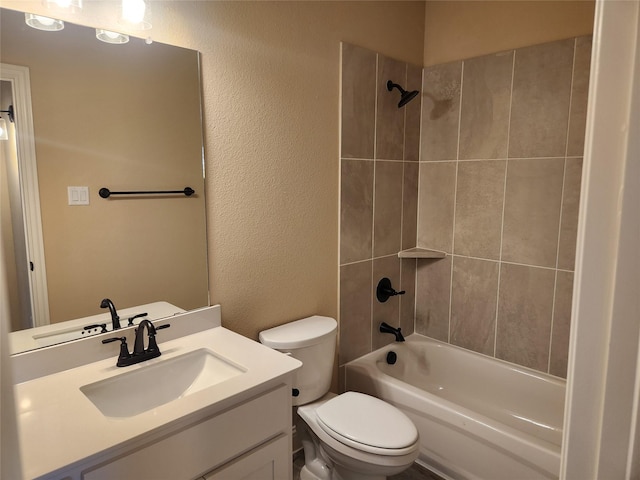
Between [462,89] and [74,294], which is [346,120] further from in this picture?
[74,294]

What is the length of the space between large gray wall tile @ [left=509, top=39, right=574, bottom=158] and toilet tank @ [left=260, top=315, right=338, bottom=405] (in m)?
1.48

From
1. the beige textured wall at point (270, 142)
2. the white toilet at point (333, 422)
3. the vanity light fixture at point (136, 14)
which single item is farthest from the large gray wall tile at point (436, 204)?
the vanity light fixture at point (136, 14)

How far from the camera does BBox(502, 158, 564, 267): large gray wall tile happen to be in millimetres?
2246

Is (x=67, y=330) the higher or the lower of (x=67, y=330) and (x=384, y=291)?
the higher

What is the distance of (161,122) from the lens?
1.60 m

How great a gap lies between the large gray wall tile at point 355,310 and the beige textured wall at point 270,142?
76 mm

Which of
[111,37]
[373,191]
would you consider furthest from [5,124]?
[373,191]

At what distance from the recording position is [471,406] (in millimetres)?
2502

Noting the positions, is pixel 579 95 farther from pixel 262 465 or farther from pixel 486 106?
pixel 262 465

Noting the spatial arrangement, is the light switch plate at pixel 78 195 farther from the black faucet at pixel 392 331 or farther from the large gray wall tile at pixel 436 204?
the large gray wall tile at pixel 436 204

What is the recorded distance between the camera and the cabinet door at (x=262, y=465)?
1240 mm

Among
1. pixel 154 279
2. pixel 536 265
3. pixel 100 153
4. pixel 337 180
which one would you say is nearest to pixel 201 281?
pixel 154 279

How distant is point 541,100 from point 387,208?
1.02 meters

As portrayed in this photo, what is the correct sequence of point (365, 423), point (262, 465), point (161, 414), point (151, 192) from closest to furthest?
point (161, 414) < point (262, 465) < point (151, 192) < point (365, 423)
